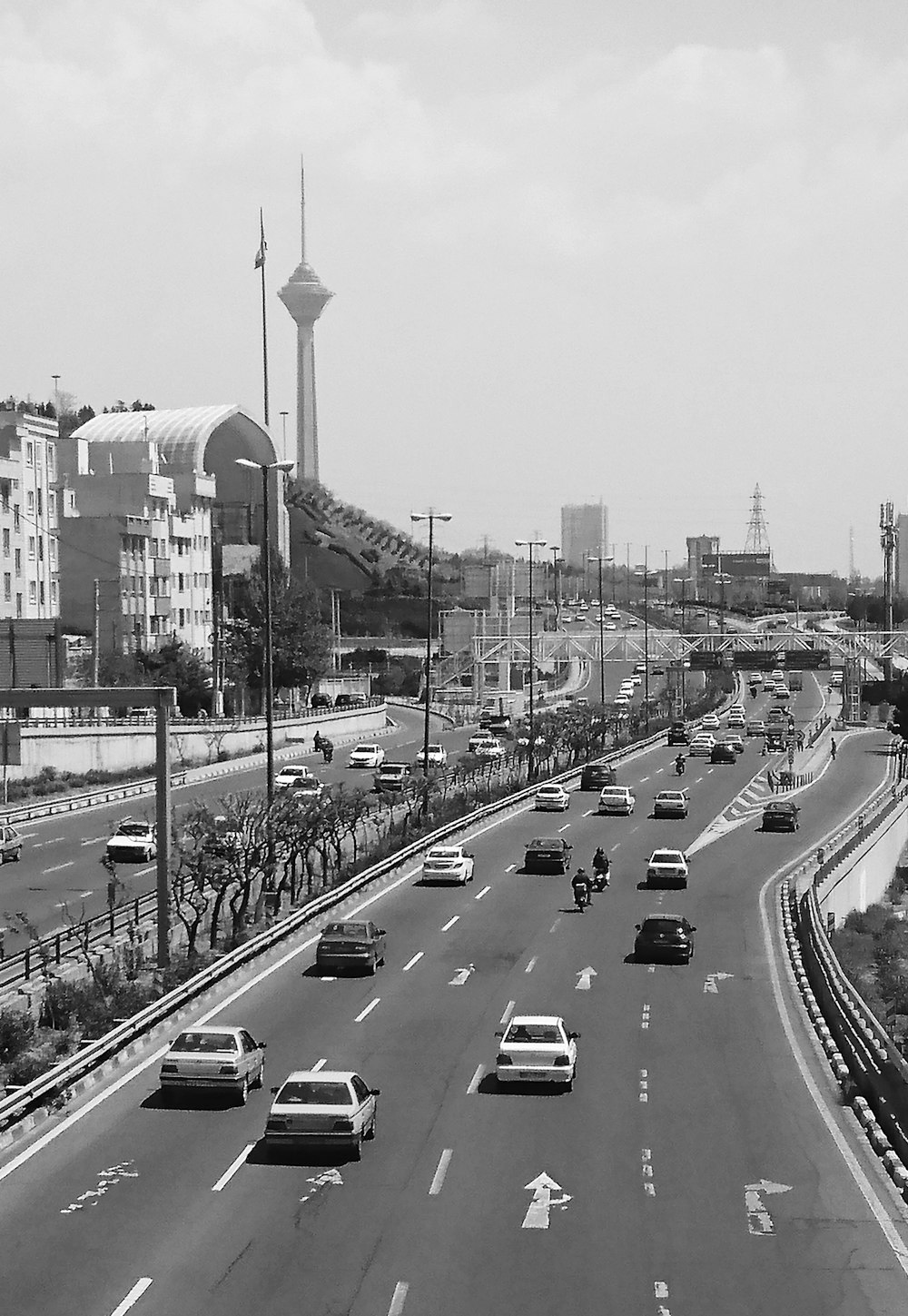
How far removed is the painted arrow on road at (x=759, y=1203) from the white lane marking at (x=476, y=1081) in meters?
6.45

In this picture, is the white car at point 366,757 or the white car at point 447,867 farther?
the white car at point 366,757

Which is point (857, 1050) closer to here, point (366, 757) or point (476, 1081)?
point (476, 1081)

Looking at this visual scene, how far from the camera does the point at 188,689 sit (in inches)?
4414

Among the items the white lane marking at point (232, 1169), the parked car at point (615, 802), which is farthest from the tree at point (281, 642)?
the white lane marking at point (232, 1169)

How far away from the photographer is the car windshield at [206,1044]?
2756cm

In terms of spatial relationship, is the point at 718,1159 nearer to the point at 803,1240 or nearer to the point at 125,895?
the point at 803,1240

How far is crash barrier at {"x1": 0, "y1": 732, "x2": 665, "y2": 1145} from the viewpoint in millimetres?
26328

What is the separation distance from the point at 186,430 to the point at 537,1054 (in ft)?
439

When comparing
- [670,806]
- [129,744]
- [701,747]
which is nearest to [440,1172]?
[670,806]

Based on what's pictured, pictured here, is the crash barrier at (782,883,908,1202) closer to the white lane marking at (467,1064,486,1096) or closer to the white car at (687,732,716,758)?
the white lane marking at (467,1064,486,1096)

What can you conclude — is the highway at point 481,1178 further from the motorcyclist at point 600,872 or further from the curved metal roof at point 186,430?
the curved metal roof at point 186,430

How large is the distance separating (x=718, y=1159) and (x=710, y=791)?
63551 mm

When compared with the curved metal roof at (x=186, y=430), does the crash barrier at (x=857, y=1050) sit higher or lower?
lower

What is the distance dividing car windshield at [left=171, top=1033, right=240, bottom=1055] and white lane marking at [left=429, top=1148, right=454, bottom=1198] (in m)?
4.31
